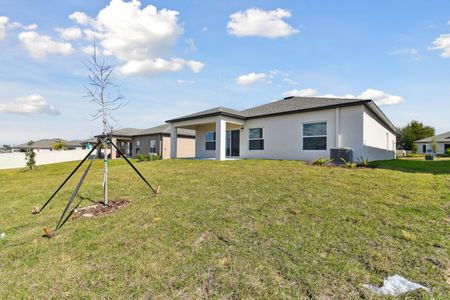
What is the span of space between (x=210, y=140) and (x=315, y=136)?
8.83 m

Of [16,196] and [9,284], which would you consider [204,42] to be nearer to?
[16,196]

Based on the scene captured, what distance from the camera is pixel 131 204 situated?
5.89m

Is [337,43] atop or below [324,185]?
atop

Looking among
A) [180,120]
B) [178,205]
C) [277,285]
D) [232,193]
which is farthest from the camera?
[180,120]

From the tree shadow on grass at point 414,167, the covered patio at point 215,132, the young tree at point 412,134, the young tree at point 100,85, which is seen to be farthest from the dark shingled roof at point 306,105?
the young tree at point 412,134

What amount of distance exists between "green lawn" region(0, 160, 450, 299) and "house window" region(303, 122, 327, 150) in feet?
20.0

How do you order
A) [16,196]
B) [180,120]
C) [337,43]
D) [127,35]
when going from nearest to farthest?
[16,196] < [127,35] < [337,43] < [180,120]

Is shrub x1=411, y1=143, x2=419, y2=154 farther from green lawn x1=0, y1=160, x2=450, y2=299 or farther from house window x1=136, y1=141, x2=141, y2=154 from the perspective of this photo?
house window x1=136, y1=141, x2=141, y2=154

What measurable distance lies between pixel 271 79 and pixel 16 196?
44.9 ft

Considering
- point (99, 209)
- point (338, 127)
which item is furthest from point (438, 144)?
point (99, 209)

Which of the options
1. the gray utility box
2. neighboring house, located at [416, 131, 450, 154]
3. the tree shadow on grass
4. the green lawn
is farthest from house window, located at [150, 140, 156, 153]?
neighboring house, located at [416, 131, 450, 154]

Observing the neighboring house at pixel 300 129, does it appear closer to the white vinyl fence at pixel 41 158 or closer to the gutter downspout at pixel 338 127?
the gutter downspout at pixel 338 127

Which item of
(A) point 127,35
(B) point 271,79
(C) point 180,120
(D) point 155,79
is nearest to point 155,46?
(D) point 155,79

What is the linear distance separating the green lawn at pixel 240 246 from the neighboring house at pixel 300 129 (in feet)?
18.7
